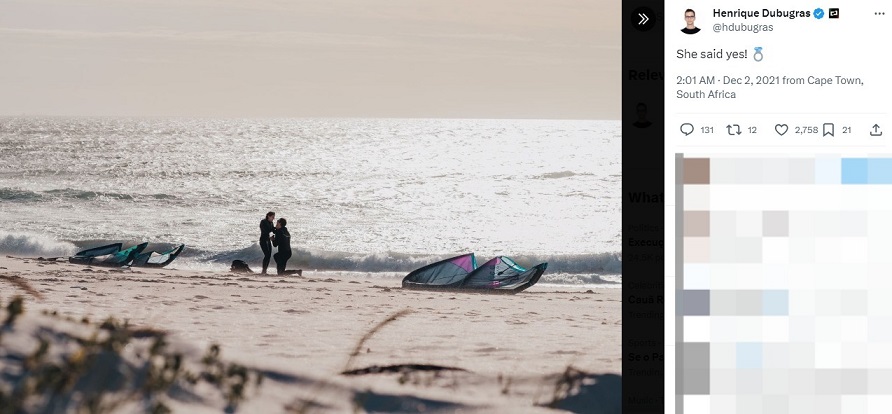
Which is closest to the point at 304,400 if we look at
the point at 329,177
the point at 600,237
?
the point at 600,237

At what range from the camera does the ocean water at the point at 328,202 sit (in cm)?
2758

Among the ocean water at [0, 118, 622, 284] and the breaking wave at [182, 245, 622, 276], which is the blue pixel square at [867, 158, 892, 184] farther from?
the breaking wave at [182, 245, 622, 276]

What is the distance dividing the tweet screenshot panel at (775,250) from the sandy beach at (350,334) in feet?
7.13

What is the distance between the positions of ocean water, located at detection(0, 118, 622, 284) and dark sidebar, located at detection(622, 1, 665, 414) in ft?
64.9

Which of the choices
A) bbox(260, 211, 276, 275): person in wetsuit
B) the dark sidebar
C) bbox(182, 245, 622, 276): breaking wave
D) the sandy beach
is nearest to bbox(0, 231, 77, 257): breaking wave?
bbox(182, 245, 622, 276): breaking wave

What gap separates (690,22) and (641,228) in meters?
0.88

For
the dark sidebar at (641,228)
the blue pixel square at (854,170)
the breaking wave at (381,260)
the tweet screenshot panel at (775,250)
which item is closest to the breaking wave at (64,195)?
the breaking wave at (381,260)

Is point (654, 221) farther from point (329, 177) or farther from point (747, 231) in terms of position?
point (329, 177)

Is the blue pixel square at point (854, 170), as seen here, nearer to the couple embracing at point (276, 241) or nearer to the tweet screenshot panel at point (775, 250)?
the tweet screenshot panel at point (775, 250)

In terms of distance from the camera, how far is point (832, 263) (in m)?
3.36

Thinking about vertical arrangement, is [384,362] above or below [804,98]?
below

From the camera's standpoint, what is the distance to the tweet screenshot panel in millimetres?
3352

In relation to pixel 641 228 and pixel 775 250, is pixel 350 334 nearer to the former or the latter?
pixel 641 228

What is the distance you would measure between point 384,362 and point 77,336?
2.53 metres
